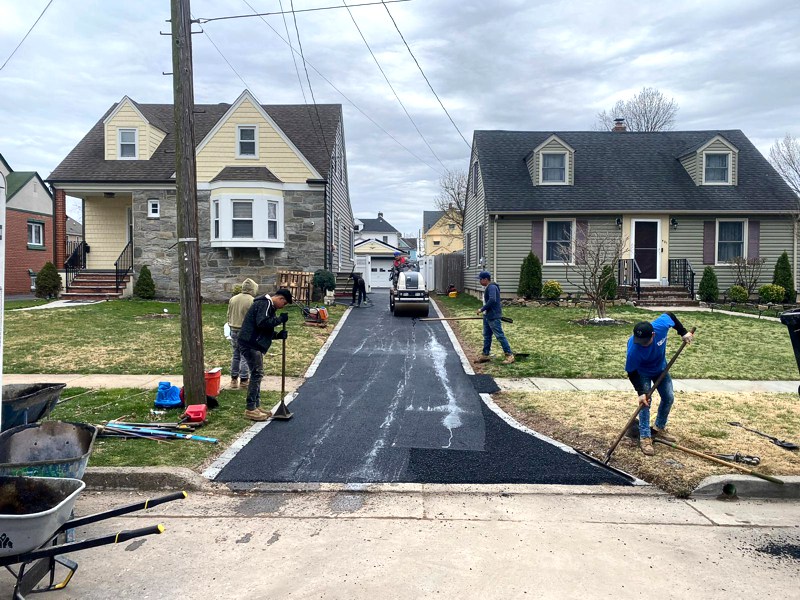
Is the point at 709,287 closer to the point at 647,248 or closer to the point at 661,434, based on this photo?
the point at 647,248

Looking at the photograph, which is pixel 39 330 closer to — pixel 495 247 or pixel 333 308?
pixel 333 308

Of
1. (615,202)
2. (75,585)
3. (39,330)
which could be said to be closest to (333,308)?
(39,330)

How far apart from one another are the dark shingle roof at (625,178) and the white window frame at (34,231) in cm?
2420

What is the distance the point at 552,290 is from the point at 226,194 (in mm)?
11807

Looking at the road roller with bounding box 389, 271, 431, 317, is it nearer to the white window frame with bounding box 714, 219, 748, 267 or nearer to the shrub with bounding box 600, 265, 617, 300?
the shrub with bounding box 600, 265, 617, 300

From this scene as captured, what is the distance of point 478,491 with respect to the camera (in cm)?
600

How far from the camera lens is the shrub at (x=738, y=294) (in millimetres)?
21469

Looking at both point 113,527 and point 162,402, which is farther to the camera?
point 162,402

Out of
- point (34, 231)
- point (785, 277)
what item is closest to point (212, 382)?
point (785, 277)

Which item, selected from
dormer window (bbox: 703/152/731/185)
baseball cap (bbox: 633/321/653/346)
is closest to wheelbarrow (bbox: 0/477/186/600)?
baseball cap (bbox: 633/321/653/346)

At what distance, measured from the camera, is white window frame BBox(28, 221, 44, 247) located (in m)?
33.4

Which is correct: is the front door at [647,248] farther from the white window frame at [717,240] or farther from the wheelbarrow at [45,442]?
the wheelbarrow at [45,442]

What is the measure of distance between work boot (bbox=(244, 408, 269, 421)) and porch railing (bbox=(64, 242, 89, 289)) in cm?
1779

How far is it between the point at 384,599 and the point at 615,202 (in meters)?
21.4
